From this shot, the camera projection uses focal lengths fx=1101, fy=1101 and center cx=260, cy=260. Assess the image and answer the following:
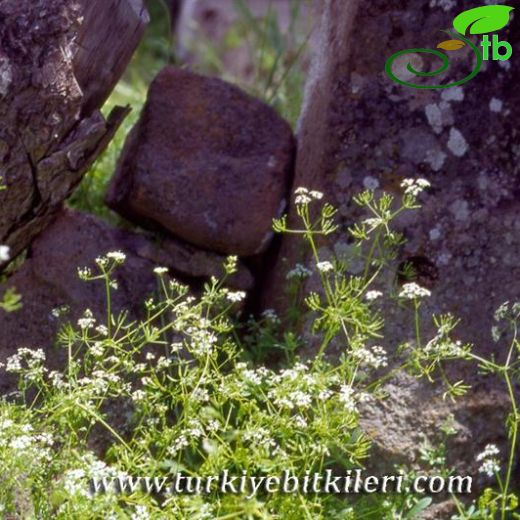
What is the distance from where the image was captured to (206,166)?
11.3ft

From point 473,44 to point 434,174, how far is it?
1.30ft

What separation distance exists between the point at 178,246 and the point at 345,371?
0.79 metres

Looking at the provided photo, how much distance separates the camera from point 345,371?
9.62 feet

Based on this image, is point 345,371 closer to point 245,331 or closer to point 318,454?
point 318,454

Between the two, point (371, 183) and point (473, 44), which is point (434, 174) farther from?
point (473, 44)

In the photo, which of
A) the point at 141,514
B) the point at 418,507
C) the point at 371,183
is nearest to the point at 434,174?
the point at 371,183

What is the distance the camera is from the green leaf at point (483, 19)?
3217 mm

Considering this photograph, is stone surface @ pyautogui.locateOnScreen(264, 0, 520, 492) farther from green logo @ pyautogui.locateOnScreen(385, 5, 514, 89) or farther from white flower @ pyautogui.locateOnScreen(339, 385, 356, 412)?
white flower @ pyautogui.locateOnScreen(339, 385, 356, 412)

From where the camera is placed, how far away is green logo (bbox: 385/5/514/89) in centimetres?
322

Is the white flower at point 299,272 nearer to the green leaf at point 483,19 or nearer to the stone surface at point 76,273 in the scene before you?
the stone surface at point 76,273

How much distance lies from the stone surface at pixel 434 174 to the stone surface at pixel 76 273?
0.43 meters

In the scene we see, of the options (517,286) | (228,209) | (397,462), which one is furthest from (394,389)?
(228,209)

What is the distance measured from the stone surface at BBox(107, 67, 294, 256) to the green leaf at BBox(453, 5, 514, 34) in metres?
0.68

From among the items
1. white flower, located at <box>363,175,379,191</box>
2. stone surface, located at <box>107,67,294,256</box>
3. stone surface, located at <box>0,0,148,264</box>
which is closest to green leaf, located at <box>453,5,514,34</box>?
white flower, located at <box>363,175,379,191</box>
